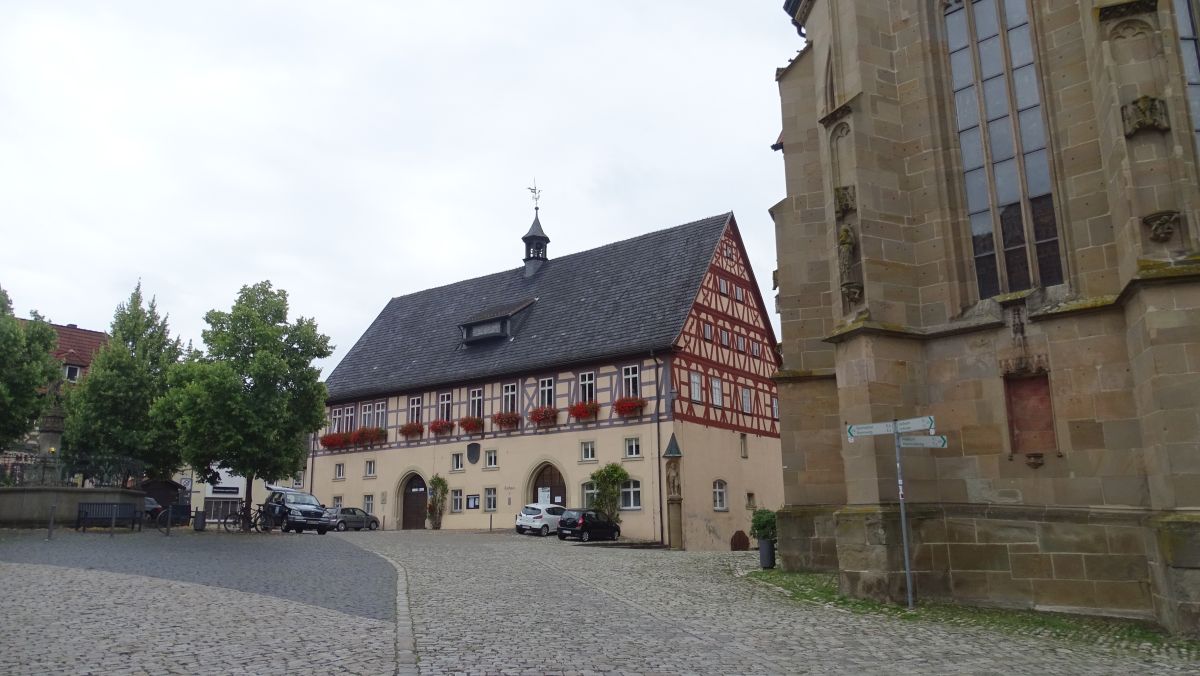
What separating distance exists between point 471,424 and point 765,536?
22.3 meters

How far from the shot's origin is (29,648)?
770 cm

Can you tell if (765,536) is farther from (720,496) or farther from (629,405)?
(720,496)

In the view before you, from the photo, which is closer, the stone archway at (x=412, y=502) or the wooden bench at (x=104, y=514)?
the wooden bench at (x=104, y=514)

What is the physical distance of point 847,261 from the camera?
12.8 metres

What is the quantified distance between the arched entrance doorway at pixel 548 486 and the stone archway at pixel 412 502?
6.22 m

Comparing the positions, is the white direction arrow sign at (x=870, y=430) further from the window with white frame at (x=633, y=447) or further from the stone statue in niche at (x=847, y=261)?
the window with white frame at (x=633, y=447)

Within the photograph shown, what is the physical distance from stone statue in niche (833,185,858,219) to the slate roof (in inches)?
773

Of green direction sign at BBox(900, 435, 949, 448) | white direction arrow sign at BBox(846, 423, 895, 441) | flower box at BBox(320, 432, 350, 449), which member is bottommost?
green direction sign at BBox(900, 435, 949, 448)

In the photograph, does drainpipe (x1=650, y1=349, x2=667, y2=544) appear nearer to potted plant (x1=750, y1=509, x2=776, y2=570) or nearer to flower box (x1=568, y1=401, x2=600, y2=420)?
flower box (x1=568, y1=401, x2=600, y2=420)

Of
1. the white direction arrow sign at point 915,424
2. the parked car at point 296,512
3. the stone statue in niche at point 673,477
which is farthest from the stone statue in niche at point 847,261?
the parked car at point 296,512

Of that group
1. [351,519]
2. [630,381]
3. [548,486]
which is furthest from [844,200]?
[351,519]

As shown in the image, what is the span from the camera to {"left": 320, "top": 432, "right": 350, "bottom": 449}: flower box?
4278cm

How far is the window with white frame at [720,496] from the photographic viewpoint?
33.6m

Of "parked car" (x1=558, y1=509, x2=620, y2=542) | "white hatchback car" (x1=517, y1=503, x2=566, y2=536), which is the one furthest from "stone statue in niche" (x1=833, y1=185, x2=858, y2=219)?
"white hatchback car" (x1=517, y1=503, x2=566, y2=536)
